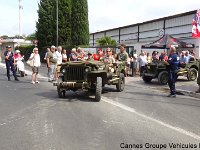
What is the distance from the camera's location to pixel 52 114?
9.19 metres

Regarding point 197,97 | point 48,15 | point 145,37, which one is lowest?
point 197,97

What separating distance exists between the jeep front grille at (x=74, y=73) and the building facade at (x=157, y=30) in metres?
15.2

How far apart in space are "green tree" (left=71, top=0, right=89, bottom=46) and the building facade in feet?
17.0

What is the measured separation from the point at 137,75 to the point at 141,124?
15.5 metres

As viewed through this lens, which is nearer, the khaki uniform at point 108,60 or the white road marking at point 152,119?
the white road marking at point 152,119

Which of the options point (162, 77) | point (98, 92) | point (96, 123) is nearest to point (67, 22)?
point (162, 77)

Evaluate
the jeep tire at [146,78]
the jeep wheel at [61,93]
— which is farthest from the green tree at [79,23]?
the jeep wheel at [61,93]

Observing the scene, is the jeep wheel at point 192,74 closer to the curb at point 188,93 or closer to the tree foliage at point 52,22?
the curb at point 188,93

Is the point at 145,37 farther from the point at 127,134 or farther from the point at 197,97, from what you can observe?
the point at 127,134

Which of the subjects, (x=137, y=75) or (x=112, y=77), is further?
(x=137, y=75)

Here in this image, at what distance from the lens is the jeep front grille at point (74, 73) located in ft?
39.6

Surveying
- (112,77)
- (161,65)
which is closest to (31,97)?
(112,77)

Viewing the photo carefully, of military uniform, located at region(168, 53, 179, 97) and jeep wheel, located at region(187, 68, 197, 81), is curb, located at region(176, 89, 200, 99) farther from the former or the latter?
jeep wheel, located at region(187, 68, 197, 81)

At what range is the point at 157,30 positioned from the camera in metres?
35.2
